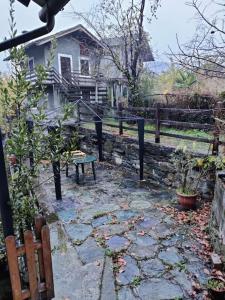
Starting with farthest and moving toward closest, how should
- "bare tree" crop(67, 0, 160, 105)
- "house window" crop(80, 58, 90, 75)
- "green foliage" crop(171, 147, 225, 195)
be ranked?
"house window" crop(80, 58, 90, 75), "bare tree" crop(67, 0, 160, 105), "green foliage" crop(171, 147, 225, 195)

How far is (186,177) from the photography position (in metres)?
4.44

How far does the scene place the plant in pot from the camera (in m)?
3.96

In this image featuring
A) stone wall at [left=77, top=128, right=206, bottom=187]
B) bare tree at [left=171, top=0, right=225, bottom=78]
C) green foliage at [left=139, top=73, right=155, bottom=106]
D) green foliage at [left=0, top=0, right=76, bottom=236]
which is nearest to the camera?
green foliage at [left=0, top=0, right=76, bottom=236]

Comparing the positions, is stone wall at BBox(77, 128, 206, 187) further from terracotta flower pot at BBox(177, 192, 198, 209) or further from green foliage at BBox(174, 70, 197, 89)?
green foliage at BBox(174, 70, 197, 89)

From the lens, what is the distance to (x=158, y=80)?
10945 mm

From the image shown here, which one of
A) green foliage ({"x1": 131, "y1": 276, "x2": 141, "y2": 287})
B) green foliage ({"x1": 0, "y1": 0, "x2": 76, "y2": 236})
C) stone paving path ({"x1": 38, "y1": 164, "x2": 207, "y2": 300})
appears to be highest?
green foliage ({"x1": 0, "y1": 0, "x2": 76, "y2": 236})

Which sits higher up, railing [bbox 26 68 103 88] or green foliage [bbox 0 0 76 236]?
railing [bbox 26 68 103 88]

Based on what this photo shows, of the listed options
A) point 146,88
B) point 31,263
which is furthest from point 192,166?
point 146,88

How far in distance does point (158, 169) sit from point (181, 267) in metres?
2.81

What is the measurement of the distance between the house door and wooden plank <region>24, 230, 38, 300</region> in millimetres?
13978

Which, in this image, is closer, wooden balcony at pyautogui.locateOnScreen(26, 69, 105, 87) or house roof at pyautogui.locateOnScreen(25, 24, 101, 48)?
house roof at pyautogui.locateOnScreen(25, 24, 101, 48)

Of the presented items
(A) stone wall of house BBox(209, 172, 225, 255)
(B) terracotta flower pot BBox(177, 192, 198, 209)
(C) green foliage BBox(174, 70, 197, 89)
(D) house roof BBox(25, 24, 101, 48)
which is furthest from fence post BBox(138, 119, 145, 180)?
(D) house roof BBox(25, 24, 101, 48)

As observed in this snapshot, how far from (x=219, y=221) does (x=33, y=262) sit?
2150 mm

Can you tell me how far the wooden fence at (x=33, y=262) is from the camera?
156 cm
